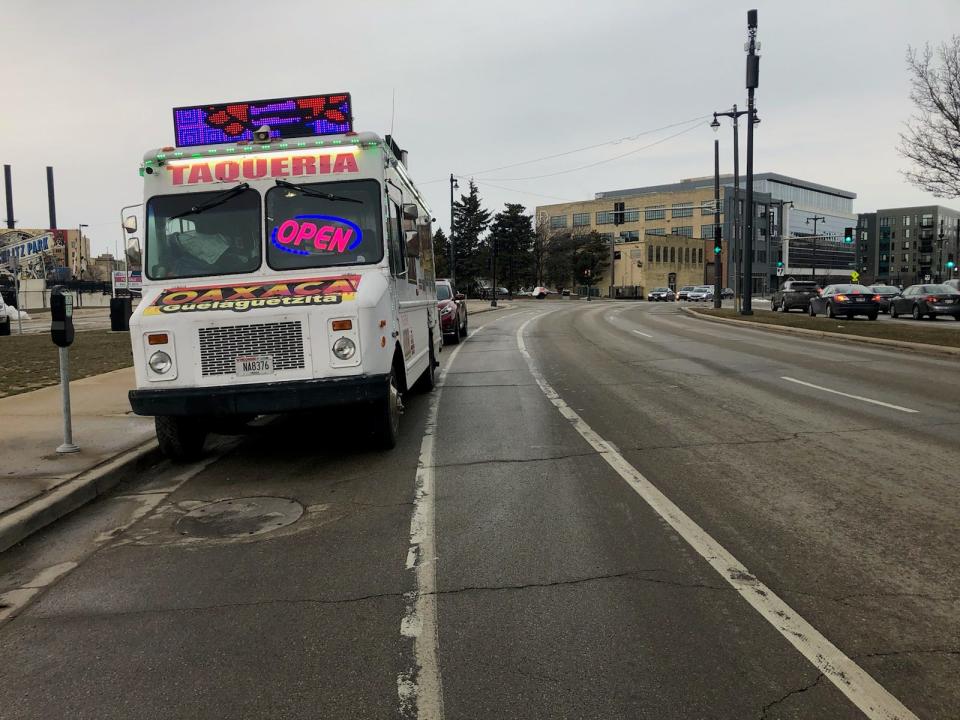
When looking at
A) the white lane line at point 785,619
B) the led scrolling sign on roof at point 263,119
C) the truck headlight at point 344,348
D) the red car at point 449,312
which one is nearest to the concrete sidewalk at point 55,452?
the truck headlight at point 344,348

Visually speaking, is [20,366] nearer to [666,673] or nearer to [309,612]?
[309,612]

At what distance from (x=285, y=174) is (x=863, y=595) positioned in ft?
19.9

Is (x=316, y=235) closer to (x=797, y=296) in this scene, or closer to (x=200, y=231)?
(x=200, y=231)

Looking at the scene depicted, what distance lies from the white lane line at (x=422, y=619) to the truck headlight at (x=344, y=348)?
124 cm

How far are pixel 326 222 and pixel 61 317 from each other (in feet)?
8.56

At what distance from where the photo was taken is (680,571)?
162 inches

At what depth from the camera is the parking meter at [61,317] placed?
257 inches

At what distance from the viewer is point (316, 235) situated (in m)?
7.18

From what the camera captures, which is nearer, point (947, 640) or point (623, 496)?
point (947, 640)

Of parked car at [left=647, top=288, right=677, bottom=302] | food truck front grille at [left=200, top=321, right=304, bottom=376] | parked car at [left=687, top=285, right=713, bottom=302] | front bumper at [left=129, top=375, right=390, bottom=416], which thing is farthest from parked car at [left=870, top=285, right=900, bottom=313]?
parked car at [left=647, top=288, right=677, bottom=302]

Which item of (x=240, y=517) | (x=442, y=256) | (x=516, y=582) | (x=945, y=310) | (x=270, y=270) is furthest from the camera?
(x=442, y=256)

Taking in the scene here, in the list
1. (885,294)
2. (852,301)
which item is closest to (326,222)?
(852,301)

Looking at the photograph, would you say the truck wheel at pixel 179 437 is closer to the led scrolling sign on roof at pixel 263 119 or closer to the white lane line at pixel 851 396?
the led scrolling sign on roof at pixel 263 119

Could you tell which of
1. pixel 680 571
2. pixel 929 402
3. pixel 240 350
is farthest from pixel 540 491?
pixel 929 402
